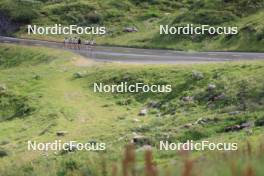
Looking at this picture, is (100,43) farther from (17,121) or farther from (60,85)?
(17,121)

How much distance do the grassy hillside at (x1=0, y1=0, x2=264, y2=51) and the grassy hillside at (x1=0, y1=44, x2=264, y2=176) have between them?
19.4 m

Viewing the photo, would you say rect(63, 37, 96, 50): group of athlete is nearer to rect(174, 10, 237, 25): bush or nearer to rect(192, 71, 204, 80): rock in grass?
rect(174, 10, 237, 25): bush

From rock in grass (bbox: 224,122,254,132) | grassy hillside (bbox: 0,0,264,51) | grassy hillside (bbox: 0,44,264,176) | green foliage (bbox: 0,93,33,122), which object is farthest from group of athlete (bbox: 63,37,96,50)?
rock in grass (bbox: 224,122,254,132)

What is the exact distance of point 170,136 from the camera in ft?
92.0

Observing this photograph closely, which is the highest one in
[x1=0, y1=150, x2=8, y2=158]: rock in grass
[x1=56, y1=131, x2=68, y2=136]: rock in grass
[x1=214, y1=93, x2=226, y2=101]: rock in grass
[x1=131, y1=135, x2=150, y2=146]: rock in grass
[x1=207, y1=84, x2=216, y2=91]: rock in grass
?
[x1=207, y1=84, x2=216, y2=91]: rock in grass

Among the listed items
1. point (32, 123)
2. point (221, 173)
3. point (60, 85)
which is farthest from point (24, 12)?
point (221, 173)

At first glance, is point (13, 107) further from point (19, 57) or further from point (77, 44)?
point (77, 44)

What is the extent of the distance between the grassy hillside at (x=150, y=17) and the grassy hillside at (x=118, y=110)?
63.7 ft

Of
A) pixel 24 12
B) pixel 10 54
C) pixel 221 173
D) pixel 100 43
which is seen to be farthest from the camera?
pixel 24 12

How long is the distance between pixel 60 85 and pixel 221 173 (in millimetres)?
39567

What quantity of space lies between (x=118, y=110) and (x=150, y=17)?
187 feet

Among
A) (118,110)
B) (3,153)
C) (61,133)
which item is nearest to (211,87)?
(118,110)

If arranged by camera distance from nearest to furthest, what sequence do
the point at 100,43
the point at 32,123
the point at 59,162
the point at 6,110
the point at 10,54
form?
the point at 59,162
the point at 32,123
the point at 6,110
the point at 10,54
the point at 100,43

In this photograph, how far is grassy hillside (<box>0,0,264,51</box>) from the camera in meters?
67.1
